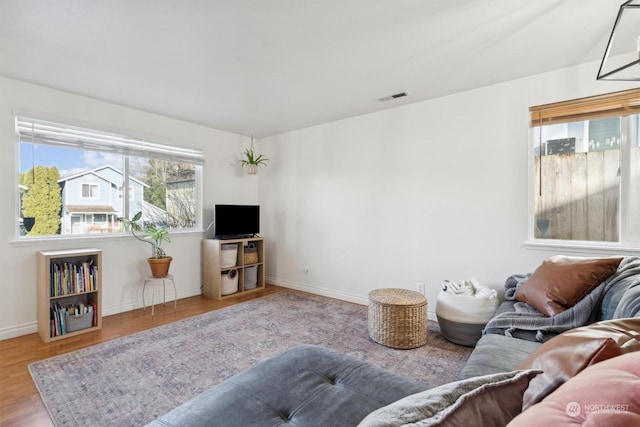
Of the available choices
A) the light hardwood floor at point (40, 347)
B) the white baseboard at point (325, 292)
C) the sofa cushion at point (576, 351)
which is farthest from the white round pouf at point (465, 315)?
the light hardwood floor at point (40, 347)

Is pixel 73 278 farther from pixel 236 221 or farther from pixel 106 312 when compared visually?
pixel 236 221

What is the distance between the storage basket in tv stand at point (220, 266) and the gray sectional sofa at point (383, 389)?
265cm

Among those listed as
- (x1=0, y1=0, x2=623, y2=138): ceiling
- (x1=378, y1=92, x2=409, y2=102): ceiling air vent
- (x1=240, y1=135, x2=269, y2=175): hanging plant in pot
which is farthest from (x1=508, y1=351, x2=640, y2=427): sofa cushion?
(x1=240, y1=135, x2=269, y2=175): hanging plant in pot

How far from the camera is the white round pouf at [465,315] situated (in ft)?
7.93

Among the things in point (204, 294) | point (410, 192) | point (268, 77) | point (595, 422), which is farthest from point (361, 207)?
point (595, 422)

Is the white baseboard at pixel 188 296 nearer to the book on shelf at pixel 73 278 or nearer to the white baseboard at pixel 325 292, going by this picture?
the white baseboard at pixel 325 292

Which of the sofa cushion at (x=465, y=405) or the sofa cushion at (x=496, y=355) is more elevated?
the sofa cushion at (x=465, y=405)

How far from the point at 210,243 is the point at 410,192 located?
2.69 m

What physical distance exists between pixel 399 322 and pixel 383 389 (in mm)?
1369

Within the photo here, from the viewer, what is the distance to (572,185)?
2592mm

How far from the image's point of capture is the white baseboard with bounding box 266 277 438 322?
12.2 ft

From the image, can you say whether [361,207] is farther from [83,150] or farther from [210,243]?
[83,150]

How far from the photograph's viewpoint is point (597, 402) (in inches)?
20.2

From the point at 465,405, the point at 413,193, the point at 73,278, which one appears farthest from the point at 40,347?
the point at 413,193
